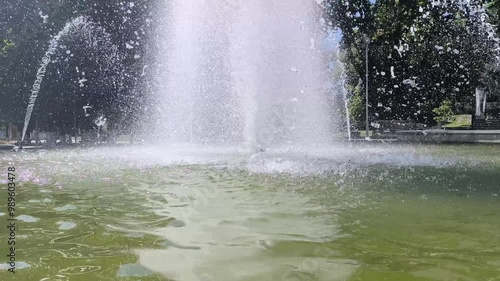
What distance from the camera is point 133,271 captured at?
3.70m

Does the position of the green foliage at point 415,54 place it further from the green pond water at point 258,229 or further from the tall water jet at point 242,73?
the green pond water at point 258,229

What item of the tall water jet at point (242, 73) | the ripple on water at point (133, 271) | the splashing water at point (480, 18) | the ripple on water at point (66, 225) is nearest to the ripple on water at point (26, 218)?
the ripple on water at point (66, 225)

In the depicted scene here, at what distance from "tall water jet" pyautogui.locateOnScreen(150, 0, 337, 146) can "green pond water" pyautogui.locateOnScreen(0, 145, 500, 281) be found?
7748 mm

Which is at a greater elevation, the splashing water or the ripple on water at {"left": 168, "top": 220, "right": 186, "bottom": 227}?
the splashing water

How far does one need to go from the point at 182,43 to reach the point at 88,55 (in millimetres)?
7403

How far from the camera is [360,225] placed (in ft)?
17.3

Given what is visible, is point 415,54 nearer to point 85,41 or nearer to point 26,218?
point 85,41

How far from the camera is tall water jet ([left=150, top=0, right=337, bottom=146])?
16719 millimetres

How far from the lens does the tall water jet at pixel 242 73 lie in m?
16.7

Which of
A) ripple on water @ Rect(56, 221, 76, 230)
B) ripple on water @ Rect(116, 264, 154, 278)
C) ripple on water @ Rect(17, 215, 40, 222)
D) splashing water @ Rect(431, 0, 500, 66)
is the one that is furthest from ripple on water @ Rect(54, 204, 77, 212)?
splashing water @ Rect(431, 0, 500, 66)

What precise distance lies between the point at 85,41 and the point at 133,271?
32621 millimetres

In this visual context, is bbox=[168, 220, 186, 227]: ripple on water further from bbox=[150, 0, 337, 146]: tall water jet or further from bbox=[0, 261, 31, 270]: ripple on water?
bbox=[150, 0, 337, 146]: tall water jet

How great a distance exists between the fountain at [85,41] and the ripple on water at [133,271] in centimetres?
3160

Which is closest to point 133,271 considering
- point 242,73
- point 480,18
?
point 242,73
